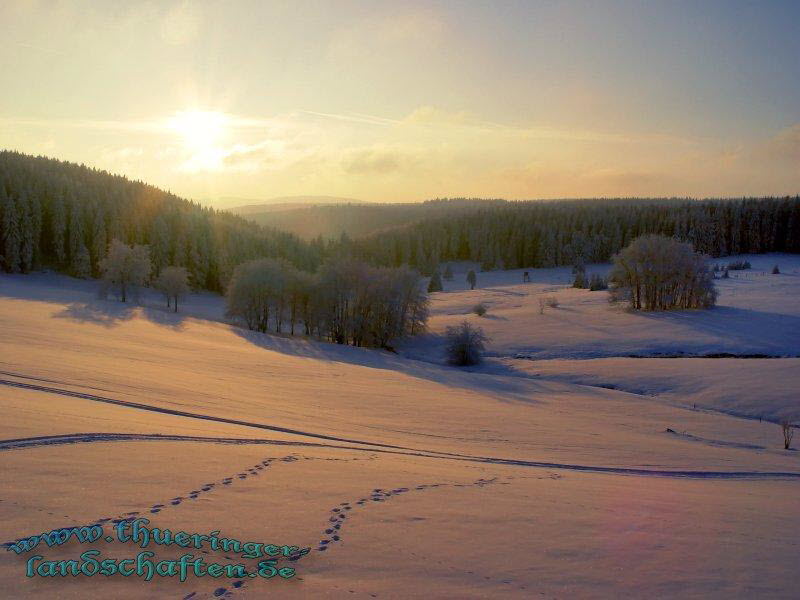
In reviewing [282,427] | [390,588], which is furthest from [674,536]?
[282,427]

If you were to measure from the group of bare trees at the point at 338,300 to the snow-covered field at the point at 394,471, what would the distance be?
2055 centimetres

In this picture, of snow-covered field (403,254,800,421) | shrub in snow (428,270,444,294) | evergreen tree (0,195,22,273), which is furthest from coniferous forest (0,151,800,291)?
snow-covered field (403,254,800,421)

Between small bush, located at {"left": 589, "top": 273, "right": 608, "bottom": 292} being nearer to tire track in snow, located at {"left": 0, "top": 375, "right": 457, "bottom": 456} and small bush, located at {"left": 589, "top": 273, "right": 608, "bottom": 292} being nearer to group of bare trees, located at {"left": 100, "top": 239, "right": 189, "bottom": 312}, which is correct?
group of bare trees, located at {"left": 100, "top": 239, "right": 189, "bottom": 312}

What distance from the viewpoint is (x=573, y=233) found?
12288 cm

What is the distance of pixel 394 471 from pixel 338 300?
4463 cm

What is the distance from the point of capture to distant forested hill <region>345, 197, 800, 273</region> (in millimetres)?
117062

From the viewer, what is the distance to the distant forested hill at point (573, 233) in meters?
117

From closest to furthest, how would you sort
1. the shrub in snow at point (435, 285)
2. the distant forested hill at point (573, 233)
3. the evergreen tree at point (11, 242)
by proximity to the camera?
the evergreen tree at point (11, 242) → the shrub in snow at point (435, 285) → the distant forested hill at point (573, 233)

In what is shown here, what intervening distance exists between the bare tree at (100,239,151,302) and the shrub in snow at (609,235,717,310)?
165ft

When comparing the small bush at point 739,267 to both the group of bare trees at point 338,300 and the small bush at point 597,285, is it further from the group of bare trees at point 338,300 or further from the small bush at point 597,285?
the group of bare trees at point 338,300

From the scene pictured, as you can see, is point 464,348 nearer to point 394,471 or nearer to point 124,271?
point 394,471

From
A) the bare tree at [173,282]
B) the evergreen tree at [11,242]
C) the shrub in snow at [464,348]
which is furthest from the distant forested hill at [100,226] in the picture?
the shrub in snow at [464,348]

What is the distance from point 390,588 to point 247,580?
4.42 ft

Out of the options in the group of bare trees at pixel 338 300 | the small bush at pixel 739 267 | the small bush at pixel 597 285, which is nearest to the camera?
the group of bare trees at pixel 338 300
